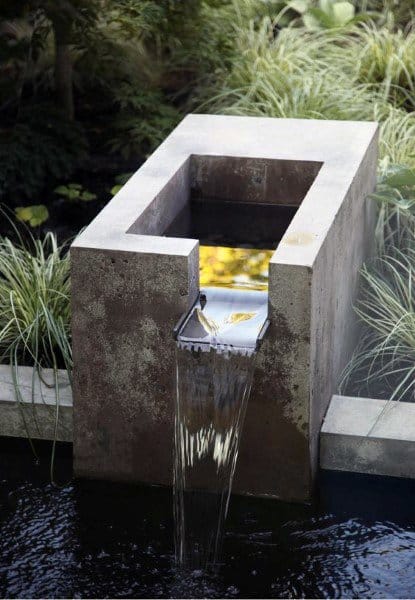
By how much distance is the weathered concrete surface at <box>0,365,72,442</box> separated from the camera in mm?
4883

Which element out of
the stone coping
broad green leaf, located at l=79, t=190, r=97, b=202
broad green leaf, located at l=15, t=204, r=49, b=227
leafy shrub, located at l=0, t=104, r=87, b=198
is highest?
the stone coping

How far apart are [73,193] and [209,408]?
325 cm

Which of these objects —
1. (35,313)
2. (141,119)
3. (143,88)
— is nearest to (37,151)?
(141,119)

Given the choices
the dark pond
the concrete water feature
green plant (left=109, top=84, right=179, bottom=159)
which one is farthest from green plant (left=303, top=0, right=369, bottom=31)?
the dark pond

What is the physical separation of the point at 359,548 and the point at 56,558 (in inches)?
45.2

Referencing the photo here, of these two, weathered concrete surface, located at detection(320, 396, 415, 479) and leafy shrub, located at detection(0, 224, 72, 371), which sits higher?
leafy shrub, located at detection(0, 224, 72, 371)

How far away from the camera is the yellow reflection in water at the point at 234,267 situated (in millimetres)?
5035

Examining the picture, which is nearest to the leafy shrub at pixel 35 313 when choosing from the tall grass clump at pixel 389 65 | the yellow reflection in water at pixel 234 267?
the yellow reflection in water at pixel 234 267

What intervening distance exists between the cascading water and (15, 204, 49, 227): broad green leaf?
8.35 ft

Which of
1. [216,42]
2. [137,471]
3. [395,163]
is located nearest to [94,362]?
[137,471]

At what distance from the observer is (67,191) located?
23.9ft

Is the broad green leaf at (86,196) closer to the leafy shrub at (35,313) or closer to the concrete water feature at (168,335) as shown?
the leafy shrub at (35,313)

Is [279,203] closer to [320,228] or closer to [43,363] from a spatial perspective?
[320,228]

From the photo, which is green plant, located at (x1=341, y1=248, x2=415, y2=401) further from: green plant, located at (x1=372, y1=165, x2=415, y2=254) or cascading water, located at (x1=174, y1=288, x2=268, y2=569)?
cascading water, located at (x1=174, y1=288, x2=268, y2=569)
